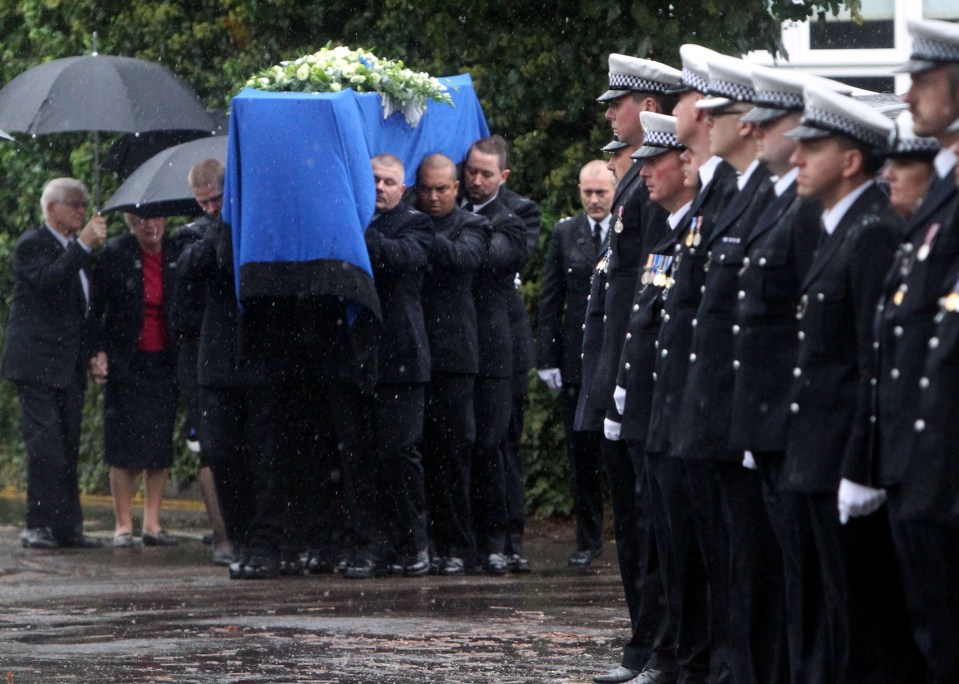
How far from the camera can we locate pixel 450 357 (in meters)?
10.6

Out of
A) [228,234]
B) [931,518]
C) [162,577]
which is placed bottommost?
[162,577]

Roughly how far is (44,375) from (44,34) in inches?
165

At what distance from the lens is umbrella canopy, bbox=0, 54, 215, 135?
1234 cm

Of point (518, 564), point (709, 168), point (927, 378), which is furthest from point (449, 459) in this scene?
point (927, 378)

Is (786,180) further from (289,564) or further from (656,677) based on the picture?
(289,564)

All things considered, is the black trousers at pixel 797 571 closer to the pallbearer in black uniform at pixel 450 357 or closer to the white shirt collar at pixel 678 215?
the white shirt collar at pixel 678 215

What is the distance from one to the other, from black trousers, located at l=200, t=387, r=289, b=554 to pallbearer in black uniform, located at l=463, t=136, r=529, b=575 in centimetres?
110

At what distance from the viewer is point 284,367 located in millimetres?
10461

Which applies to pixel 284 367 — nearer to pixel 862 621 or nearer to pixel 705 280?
pixel 705 280

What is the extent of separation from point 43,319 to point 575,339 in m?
3.56

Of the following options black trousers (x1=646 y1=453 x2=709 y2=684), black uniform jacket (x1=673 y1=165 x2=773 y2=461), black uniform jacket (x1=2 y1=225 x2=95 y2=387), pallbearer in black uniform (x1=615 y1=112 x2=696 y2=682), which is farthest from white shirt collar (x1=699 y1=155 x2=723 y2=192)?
black uniform jacket (x1=2 y1=225 x2=95 y2=387)

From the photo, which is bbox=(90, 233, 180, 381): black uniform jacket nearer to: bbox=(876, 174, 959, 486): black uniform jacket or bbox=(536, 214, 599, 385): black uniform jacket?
bbox=(536, 214, 599, 385): black uniform jacket

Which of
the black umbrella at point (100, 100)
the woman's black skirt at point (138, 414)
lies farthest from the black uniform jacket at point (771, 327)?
the woman's black skirt at point (138, 414)

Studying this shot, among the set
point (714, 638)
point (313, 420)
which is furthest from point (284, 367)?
point (714, 638)
